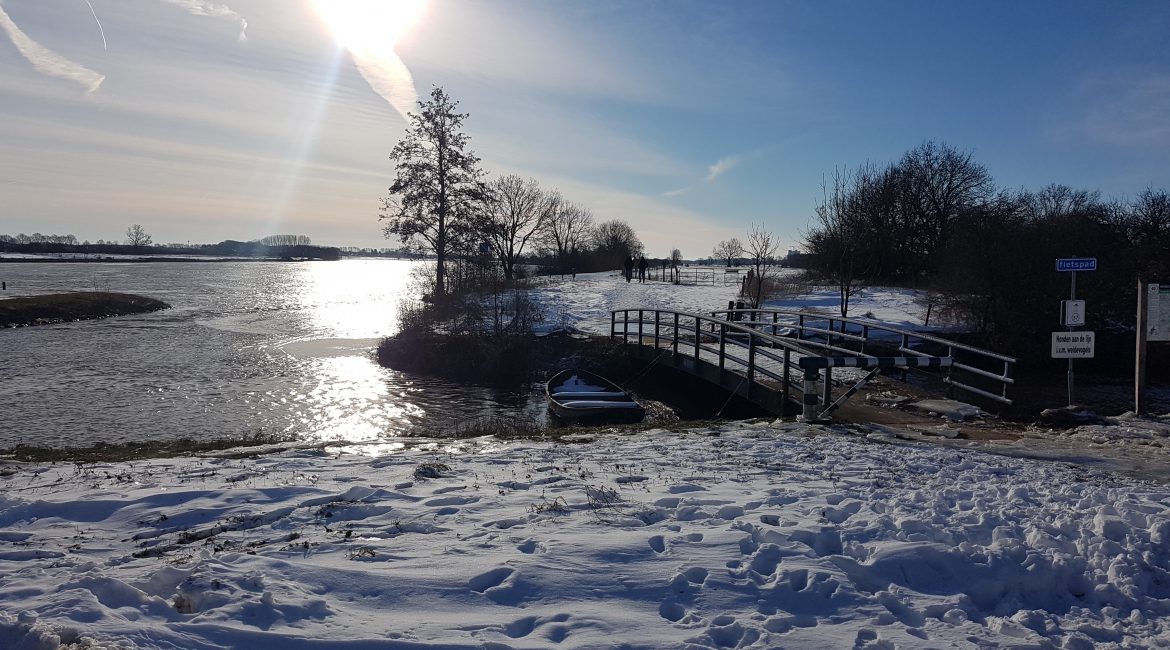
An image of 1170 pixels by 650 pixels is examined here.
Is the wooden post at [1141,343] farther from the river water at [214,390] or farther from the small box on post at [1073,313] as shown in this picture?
the river water at [214,390]

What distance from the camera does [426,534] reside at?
5.16 m

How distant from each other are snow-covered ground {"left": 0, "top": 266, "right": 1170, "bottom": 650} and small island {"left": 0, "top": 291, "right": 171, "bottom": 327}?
124 feet

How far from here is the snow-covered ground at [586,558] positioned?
371 cm

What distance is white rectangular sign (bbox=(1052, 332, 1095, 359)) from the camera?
11105 millimetres

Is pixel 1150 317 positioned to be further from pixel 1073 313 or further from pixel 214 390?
pixel 214 390

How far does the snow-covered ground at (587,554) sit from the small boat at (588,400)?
6802 millimetres

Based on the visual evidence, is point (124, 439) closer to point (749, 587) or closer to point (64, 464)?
point (64, 464)

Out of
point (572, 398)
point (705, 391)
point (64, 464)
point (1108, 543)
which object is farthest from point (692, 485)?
point (705, 391)

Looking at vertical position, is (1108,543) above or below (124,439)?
above

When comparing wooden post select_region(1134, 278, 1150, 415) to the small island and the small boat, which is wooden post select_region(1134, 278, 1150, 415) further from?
the small island

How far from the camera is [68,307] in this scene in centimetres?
4081

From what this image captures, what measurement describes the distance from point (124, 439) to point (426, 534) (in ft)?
36.2

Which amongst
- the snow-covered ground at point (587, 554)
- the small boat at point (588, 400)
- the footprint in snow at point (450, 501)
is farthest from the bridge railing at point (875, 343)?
the footprint in snow at point (450, 501)

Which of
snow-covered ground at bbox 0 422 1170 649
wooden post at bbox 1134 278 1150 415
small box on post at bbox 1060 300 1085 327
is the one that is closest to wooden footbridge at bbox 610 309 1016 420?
small box on post at bbox 1060 300 1085 327
